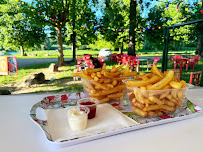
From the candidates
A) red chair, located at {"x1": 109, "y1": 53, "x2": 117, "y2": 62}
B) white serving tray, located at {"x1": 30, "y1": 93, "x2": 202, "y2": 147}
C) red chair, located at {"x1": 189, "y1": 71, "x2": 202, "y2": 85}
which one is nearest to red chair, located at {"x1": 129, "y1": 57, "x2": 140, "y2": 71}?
red chair, located at {"x1": 109, "y1": 53, "x2": 117, "y2": 62}

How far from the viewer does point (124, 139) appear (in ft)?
2.25

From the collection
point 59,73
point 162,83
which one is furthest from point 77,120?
point 59,73

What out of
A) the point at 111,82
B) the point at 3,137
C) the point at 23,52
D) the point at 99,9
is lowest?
the point at 3,137

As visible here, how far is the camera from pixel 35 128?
0.78 m

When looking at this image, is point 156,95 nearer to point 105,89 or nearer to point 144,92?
point 144,92

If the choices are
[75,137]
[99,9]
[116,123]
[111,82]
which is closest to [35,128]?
[75,137]

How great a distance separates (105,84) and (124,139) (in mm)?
425

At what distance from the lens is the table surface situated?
0.62 m

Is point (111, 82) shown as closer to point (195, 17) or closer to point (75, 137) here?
point (75, 137)

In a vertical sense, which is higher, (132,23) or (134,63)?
(132,23)

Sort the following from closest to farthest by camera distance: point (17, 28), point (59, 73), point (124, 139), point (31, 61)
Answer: point (124, 139) < point (17, 28) < point (31, 61) < point (59, 73)

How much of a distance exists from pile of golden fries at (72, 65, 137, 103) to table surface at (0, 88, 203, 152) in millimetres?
354

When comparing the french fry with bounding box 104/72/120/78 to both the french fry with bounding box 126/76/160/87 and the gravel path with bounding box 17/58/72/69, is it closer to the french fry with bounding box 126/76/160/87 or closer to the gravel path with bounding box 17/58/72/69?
the french fry with bounding box 126/76/160/87

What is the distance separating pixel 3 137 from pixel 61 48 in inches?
171
